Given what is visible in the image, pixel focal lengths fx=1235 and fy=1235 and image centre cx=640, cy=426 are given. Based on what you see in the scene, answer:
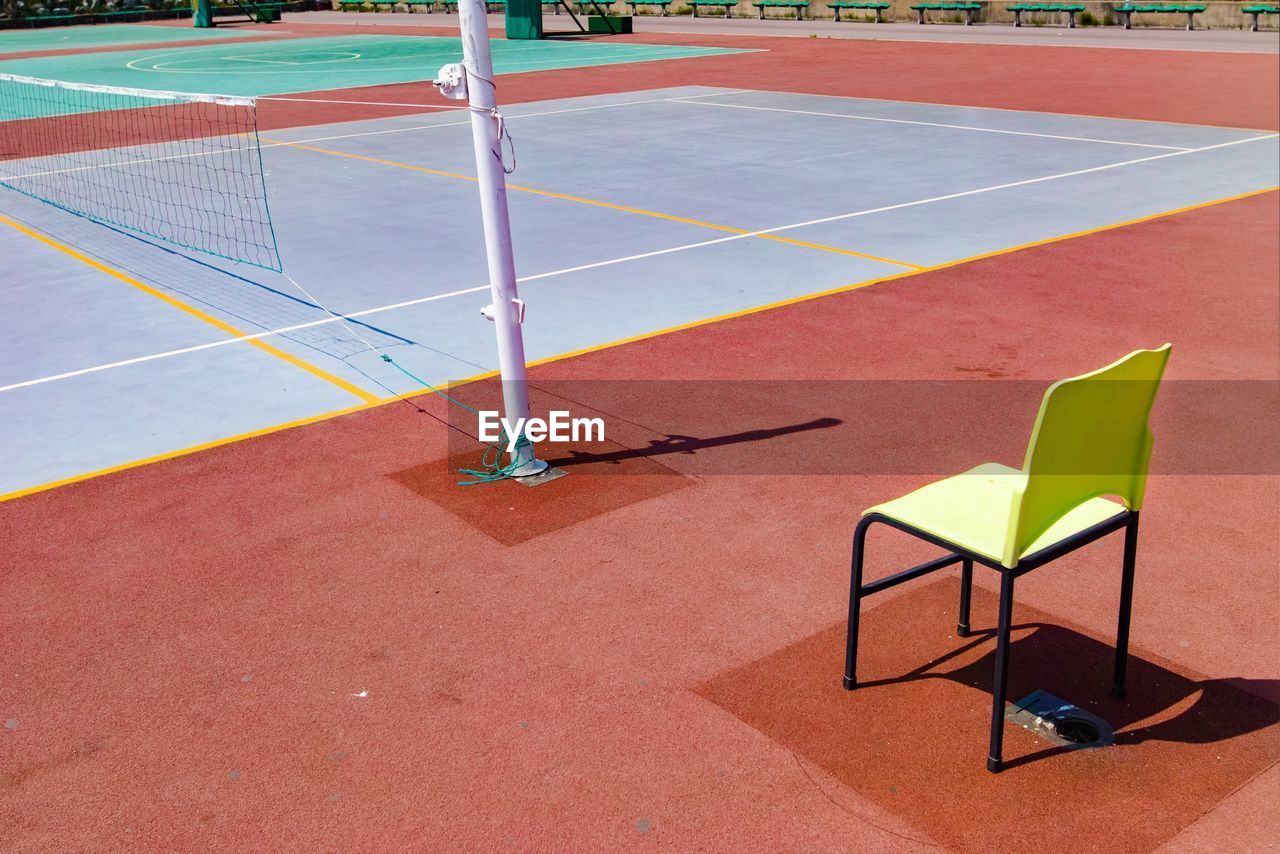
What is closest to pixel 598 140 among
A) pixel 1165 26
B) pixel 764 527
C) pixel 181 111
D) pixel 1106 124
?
pixel 1106 124

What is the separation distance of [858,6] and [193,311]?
4086cm

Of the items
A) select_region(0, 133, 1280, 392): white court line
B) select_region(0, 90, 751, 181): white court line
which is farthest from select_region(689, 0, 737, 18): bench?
select_region(0, 133, 1280, 392): white court line

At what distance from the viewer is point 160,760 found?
4.81 metres

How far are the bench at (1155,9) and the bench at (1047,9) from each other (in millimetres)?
1367

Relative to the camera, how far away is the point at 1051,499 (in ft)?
14.6

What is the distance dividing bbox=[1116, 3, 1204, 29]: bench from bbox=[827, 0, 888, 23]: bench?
29.5ft

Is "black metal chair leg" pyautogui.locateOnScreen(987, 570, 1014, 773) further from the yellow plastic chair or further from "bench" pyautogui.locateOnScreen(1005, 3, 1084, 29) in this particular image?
"bench" pyautogui.locateOnScreen(1005, 3, 1084, 29)

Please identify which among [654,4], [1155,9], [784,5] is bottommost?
[1155,9]

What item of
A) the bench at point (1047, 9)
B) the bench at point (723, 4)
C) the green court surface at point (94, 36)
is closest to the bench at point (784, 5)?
the bench at point (723, 4)

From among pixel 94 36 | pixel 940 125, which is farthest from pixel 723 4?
pixel 940 125

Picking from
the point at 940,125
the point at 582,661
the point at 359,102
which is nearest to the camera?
the point at 582,661

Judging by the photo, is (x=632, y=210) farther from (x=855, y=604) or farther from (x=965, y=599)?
(x=855, y=604)

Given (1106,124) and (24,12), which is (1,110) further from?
(24,12)

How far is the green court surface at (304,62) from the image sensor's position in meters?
31.9
